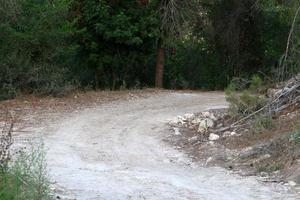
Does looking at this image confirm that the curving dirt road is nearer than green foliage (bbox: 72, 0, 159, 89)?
Yes

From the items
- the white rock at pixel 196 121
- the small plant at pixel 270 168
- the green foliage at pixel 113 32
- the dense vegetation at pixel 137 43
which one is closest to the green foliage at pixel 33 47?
the dense vegetation at pixel 137 43

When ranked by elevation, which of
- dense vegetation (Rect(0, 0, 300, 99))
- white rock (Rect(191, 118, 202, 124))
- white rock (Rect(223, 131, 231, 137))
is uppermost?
dense vegetation (Rect(0, 0, 300, 99))

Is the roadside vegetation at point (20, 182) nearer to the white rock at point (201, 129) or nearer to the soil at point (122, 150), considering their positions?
the soil at point (122, 150)

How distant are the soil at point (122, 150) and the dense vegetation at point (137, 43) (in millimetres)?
1630

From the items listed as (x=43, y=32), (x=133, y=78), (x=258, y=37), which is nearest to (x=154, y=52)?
(x=133, y=78)

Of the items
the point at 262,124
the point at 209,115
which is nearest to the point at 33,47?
the point at 209,115

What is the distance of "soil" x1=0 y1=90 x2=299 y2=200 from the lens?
8.69m

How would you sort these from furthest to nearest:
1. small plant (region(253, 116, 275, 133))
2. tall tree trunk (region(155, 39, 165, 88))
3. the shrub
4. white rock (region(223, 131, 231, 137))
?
1. tall tree trunk (region(155, 39, 165, 88))
2. the shrub
3. white rock (region(223, 131, 231, 137))
4. small plant (region(253, 116, 275, 133))

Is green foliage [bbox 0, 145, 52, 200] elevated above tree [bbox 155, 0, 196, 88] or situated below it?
below

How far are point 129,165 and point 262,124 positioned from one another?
11.0 ft

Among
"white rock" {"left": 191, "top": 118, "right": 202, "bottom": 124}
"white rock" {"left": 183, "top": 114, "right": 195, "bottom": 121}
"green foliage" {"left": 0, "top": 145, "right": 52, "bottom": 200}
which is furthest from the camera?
"white rock" {"left": 183, "top": 114, "right": 195, "bottom": 121}

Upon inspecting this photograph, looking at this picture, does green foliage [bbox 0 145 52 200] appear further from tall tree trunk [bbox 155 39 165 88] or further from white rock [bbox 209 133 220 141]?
tall tree trunk [bbox 155 39 165 88]

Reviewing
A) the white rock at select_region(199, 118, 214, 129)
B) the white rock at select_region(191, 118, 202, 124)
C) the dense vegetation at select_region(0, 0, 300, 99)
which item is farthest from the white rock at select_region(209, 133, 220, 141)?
the dense vegetation at select_region(0, 0, 300, 99)

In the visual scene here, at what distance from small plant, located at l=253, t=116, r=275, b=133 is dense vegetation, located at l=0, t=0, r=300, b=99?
2011mm
